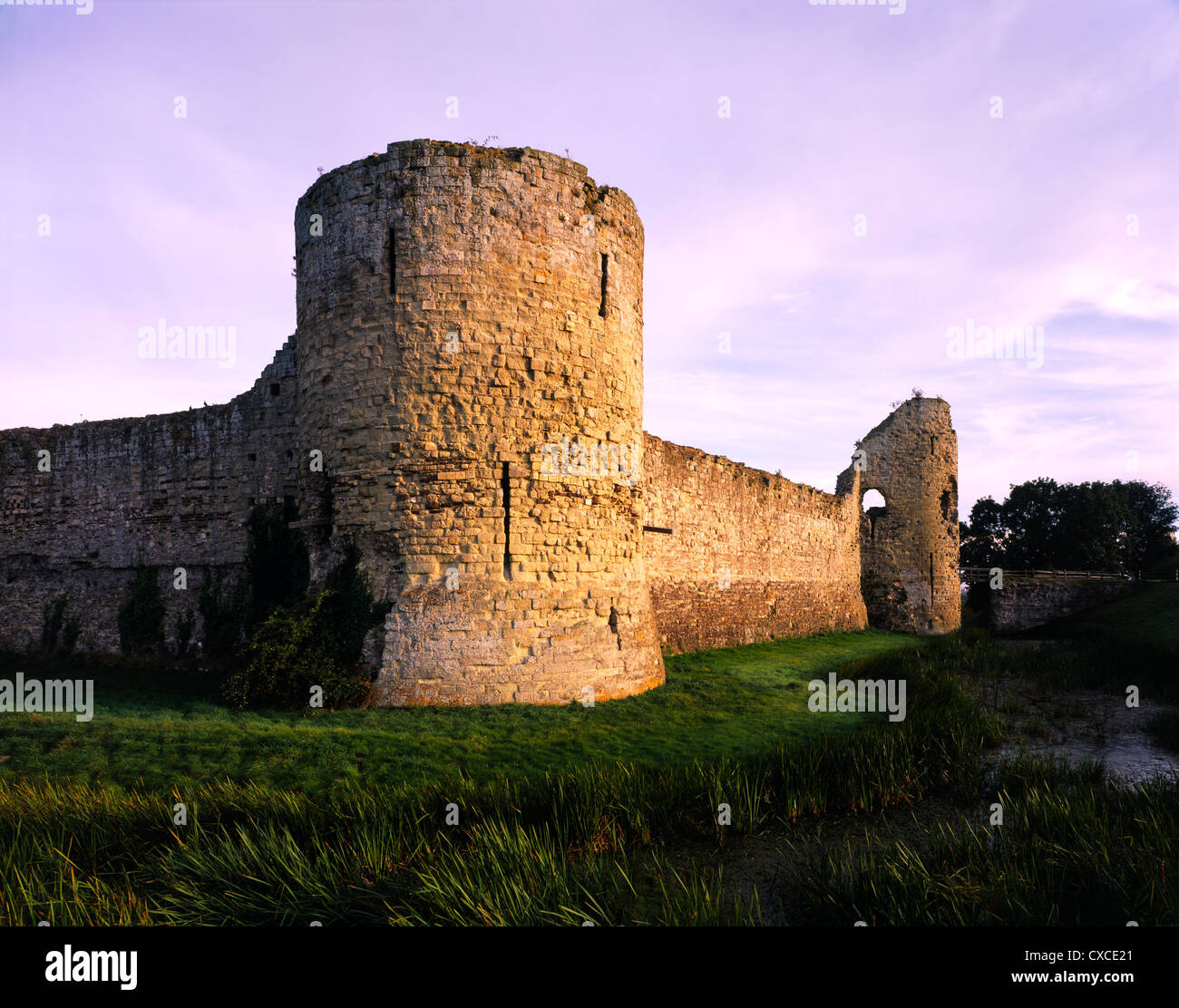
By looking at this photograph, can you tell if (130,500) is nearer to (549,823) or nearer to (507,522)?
(507,522)

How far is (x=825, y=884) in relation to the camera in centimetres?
423

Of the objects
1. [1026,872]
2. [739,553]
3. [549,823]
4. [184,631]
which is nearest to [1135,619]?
[739,553]

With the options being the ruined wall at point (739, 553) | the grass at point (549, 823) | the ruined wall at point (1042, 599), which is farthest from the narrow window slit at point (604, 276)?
the ruined wall at point (1042, 599)

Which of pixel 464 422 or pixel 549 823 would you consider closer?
pixel 549 823

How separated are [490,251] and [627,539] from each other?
444 centimetres

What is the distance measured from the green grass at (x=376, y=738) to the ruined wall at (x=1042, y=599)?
61.7ft

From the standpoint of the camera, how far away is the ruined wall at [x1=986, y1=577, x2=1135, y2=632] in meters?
24.5

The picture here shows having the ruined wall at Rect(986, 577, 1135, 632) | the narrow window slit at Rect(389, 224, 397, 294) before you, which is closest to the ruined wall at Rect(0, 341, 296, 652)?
the narrow window slit at Rect(389, 224, 397, 294)

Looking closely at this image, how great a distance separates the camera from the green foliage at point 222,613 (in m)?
12.0

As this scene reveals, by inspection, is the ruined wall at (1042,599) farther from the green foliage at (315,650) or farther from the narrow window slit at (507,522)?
the green foliage at (315,650)

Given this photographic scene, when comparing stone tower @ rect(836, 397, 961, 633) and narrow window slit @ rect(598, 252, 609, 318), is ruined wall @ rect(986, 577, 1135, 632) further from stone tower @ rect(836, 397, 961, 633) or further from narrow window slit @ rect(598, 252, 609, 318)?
narrow window slit @ rect(598, 252, 609, 318)

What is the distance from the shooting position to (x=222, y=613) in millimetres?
12227

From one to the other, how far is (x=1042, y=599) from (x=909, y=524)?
5.35 m
